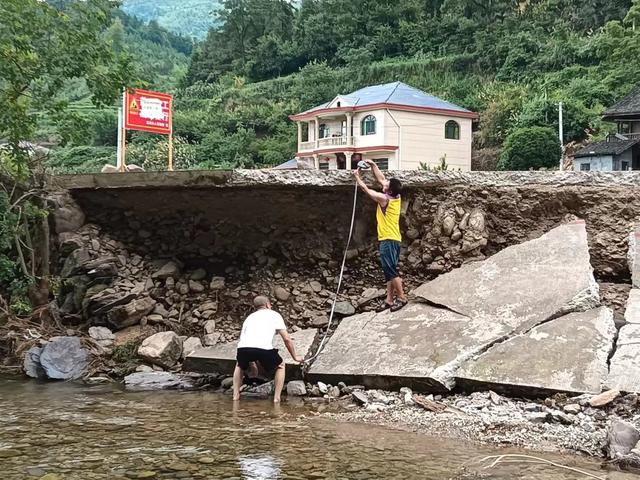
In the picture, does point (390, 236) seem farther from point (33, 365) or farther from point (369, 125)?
point (369, 125)

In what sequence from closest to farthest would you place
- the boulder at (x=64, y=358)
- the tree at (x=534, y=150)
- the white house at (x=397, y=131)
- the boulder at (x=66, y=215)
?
1. the boulder at (x=64, y=358)
2. the boulder at (x=66, y=215)
3. the tree at (x=534, y=150)
4. the white house at (x=397, y=131)

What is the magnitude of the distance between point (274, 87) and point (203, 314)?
133 feet

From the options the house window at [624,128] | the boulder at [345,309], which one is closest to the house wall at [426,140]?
the house window at [624,128]

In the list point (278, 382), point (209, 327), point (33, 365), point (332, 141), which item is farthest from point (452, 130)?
point (278, 382)

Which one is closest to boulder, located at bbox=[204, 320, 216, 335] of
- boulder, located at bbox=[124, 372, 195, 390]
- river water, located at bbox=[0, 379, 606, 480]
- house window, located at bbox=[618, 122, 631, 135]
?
boulder, located at bbox=[124, 372, 195, 390]

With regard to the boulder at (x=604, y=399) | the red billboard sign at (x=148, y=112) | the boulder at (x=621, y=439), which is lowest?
the boulder at (x=621, y=439)

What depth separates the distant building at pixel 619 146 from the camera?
22.3 meters

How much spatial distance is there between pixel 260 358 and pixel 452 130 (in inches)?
943

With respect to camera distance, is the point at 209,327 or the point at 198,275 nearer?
the point at 209,327

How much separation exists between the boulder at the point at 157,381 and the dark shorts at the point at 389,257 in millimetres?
2510

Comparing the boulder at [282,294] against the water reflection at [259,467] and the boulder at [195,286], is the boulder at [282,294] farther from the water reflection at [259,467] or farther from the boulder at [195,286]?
the water reflection at [259,467]

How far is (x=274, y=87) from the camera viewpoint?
1841 inches

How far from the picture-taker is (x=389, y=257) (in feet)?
23.6

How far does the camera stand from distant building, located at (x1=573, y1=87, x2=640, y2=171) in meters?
22.3
